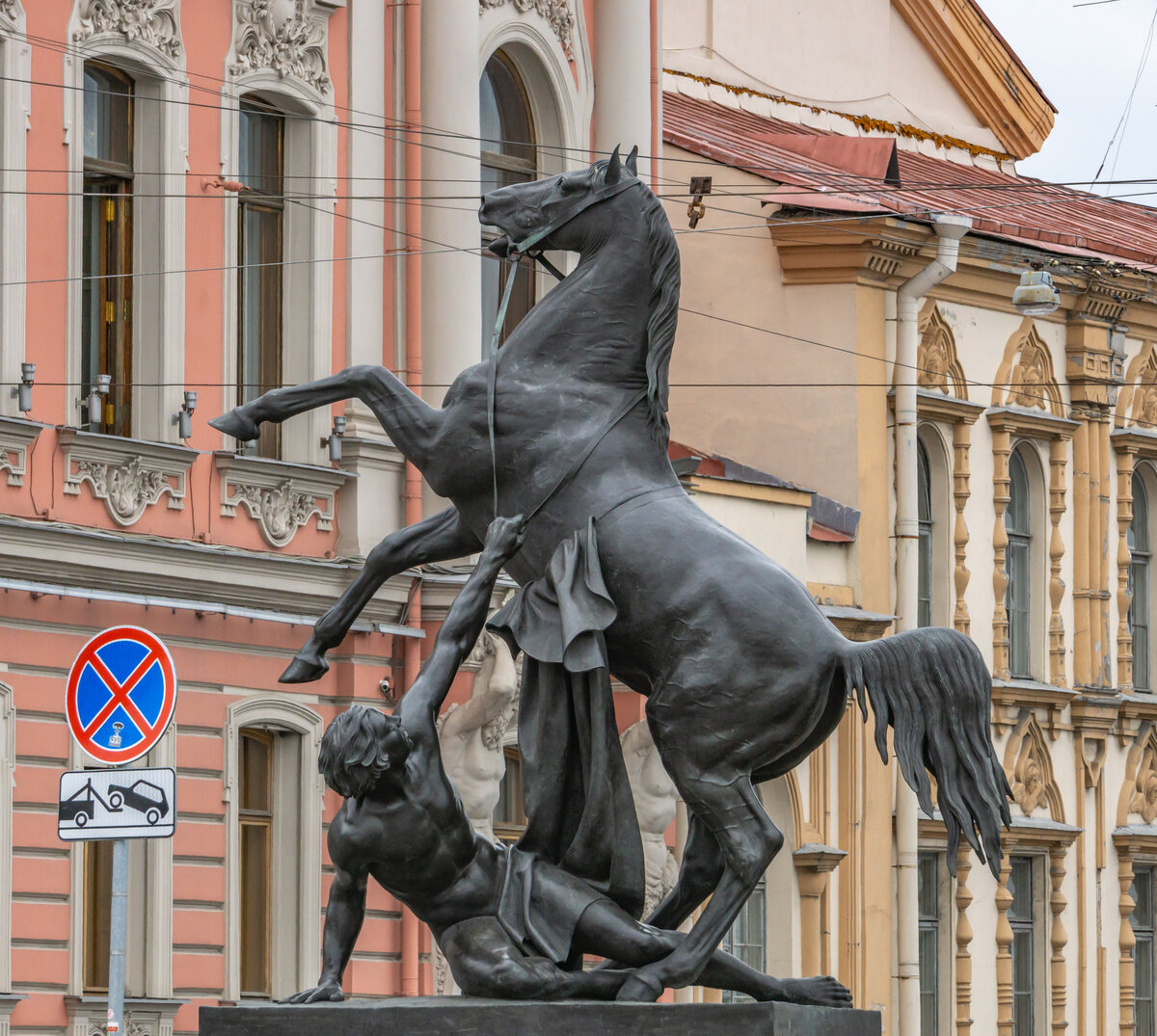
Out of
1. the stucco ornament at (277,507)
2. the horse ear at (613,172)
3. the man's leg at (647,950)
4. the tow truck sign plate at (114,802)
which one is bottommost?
the man's leg at (647,950)

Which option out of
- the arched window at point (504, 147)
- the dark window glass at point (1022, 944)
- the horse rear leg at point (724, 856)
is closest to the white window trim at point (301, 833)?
the arched window at point (504, 147)

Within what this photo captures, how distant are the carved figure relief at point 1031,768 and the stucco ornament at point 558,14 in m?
7.88

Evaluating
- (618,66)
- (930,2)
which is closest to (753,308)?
(618,66)

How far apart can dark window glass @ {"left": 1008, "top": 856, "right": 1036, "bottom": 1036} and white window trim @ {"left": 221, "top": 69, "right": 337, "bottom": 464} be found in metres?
9.50

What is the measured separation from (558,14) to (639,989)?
52.9 feet

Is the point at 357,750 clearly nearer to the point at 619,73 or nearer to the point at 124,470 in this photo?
the point at 124,470

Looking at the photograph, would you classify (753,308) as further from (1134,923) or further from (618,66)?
(1134,923)

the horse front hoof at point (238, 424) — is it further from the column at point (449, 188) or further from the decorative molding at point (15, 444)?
the column at point (449, 188)

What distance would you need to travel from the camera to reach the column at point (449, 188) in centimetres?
2242

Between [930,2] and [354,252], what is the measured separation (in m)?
13.7

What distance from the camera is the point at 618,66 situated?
80.8ft

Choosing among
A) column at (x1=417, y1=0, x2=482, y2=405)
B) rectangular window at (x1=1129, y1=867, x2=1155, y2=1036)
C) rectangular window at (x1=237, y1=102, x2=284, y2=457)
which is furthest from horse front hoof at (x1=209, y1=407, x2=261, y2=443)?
rectangular window at (x1=1129, y1=867, x2=1155, y2=1036)

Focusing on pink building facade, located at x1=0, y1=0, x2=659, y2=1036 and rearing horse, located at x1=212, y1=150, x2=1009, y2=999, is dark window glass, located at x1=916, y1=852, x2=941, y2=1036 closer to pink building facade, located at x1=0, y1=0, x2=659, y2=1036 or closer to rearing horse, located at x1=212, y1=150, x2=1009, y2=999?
pink building facade, located at x1=0, y1=0, x2=659, y2=1036

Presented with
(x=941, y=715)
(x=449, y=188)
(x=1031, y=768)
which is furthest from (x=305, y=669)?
(x=1031, y=768)
